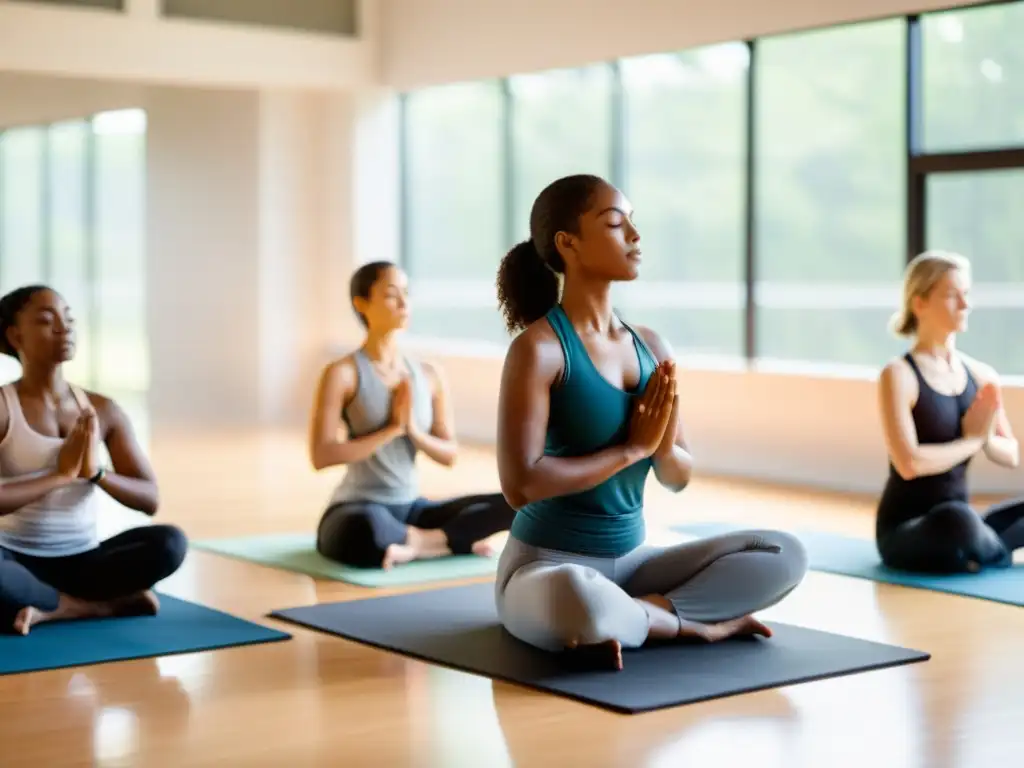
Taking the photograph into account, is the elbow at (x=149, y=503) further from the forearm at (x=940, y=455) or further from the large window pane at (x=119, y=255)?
the large window pane at (x=119, y=255)

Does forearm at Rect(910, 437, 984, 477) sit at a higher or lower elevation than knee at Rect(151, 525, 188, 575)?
higher

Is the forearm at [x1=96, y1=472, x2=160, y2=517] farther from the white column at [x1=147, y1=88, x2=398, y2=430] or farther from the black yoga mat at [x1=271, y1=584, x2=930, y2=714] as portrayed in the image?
the white column at [x1=147, y1=88, x2=398, y2=430]

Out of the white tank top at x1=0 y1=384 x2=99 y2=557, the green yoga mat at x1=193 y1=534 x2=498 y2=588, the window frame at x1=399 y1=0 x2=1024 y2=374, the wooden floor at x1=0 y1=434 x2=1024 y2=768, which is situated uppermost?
the window frame at x1=399 y1=0 x2=1024 y2=374

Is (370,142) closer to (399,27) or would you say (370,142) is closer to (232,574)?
(399,27)

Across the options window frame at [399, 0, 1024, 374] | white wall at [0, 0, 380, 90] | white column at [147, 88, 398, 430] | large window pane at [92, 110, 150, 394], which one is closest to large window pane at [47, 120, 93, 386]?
large window pane at [92, 110, 150, 394]

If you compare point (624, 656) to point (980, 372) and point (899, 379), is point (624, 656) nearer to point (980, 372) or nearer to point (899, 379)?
point (899, 379)

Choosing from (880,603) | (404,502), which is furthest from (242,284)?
(880,603)

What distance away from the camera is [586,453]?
3.46 meters

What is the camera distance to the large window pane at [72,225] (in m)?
11.7

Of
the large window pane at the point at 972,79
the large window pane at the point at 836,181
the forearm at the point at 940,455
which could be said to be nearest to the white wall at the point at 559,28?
the large window pane at the point at 972,79

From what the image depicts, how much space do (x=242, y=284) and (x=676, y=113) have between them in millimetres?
6338

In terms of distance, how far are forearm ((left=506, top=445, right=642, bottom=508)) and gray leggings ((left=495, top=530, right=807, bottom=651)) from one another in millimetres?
170

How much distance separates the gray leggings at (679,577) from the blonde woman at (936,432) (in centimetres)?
105

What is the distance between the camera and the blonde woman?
456cm
